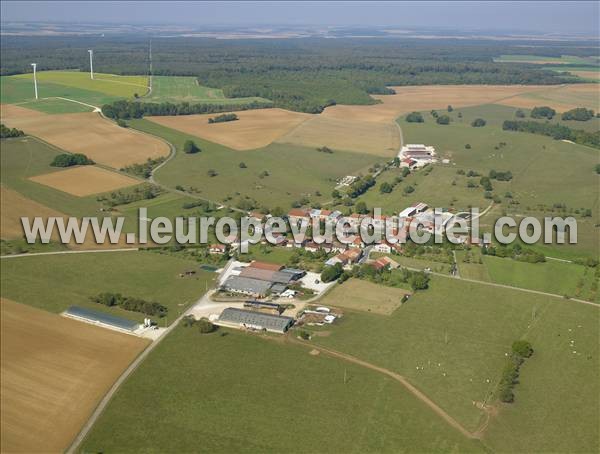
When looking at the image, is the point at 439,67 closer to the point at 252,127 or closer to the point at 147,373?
the point at 252,127

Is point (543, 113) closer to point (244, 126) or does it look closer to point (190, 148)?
point (244, 126)

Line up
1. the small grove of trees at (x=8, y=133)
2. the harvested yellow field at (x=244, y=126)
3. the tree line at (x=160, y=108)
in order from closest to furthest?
the small grove of trees at (x=8, y=133) → the harvested yellow field at (x=244, y=126) → the tree line at (x=160, y=108)

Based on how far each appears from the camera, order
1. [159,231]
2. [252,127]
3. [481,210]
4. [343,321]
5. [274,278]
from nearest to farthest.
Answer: [343,321]
[274,278]
[159,231]
[481,210]
[252,127]

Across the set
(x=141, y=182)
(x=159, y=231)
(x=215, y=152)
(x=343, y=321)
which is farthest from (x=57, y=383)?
(x=215, y=152)

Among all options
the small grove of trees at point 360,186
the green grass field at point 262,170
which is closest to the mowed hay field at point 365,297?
the green grass field at point 262,170

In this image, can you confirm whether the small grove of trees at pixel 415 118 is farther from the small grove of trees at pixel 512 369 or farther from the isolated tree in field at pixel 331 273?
the small grove of trees at pixel 512 369

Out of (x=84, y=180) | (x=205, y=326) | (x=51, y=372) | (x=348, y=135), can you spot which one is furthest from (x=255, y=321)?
(x=348, y=135)

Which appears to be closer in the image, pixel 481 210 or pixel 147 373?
pixel 147 373

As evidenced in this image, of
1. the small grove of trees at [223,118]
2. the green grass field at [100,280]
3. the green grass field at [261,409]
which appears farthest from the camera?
the small grove of trees at [223,118]
